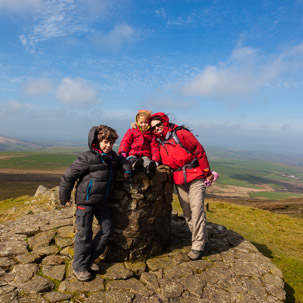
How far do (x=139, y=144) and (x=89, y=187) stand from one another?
227 centimetres

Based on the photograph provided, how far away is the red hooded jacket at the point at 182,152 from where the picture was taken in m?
6.36

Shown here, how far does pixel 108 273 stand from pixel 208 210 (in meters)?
15.2

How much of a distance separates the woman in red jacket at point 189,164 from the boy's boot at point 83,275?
3.16m

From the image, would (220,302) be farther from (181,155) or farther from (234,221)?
(234,221)

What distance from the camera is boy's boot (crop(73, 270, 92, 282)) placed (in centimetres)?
521

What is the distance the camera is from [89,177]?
529 cm

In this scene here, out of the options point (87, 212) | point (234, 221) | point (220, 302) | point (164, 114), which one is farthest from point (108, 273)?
point (234, 221)

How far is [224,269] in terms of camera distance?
21.2 feet

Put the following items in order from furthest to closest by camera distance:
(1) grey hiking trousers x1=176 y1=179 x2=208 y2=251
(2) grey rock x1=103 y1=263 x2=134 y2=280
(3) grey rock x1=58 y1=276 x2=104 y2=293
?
(1) grey hiking trousers x1=176 y1=179 x2=208 y2=251 → (2) grey rock x1=103 y1=263 x2=134 y2=280 → (3) grey rock x1=58 y1=276 x2=104 y2=293

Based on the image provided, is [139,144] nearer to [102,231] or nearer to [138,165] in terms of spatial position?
[138,165]

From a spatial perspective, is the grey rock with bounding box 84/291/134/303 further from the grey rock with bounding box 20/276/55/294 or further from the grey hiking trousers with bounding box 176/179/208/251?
the grey hiking trousers with bounding box 176/179/208/251

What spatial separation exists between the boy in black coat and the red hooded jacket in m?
1.84

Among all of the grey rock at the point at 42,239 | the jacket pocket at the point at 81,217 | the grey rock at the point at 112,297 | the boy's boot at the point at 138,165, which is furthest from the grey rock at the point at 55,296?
the boy's boot at the point at 138,165

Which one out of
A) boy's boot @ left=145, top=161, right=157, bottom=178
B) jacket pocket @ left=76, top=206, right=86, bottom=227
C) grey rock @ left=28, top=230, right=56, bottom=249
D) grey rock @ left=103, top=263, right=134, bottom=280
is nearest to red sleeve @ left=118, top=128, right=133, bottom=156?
boy's boot @ left=145, top=161, right=157, bottom=178
